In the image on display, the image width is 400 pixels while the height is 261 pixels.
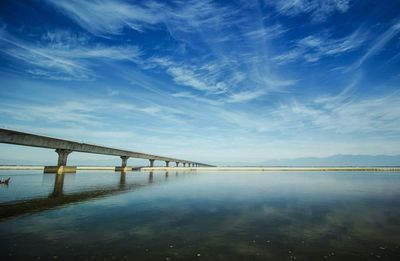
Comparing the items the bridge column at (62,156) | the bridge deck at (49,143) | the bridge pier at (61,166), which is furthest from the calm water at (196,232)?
the bridge column at (62,156)

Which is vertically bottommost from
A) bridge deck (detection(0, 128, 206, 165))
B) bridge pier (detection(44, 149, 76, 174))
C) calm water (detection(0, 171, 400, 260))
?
calm water (detection(0, 171, 400, 260))

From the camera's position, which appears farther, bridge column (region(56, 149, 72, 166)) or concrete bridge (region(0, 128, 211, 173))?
bridge column (region(56, 149, 72, 166))

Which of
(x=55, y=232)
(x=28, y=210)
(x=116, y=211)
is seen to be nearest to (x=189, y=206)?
(x=116, y=211)

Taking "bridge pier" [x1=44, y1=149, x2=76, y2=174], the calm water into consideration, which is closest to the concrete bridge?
"bridge pier" [x1=44, y1=149, x2=76, y2=174]

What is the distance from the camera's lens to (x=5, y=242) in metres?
11.8

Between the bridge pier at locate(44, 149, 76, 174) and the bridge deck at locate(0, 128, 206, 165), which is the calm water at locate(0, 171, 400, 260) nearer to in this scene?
the bridge deck at locate(0, 128, 206, 165)

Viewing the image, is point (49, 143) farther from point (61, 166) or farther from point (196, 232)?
point (196, 232)

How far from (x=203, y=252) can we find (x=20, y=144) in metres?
67.5

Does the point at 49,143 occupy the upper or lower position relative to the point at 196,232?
upper

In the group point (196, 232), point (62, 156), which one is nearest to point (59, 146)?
point (62, 156)

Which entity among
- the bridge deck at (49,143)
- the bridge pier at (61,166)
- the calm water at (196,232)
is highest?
the bridge deck at (49,143)

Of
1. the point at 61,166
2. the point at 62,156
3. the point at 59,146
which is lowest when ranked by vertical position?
the point at 61,166

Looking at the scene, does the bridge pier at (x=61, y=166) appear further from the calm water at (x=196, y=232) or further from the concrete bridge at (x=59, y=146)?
the calm water at (x=196, y=232)

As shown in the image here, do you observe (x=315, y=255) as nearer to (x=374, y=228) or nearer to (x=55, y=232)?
(x=374, y=228)
